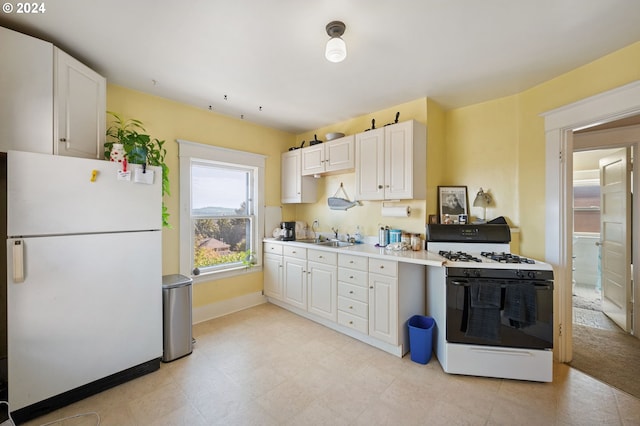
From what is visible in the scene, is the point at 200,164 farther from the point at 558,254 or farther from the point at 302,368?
the point at 558,254

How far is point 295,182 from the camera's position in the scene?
3811mm

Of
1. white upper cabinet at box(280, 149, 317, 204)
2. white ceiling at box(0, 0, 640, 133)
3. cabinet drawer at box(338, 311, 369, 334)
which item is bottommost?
cabinet drawer at box(338, 311, 369, 334)

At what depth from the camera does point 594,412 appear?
5.61 ft

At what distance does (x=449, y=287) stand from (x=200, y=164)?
10.2 ft

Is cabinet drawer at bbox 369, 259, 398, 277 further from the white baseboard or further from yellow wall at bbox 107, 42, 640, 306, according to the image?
the white baseboard

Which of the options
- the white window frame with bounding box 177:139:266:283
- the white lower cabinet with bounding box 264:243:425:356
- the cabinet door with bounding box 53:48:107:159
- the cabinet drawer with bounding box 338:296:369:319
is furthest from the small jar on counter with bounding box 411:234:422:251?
the cabinet door with bounding box 53:48:107:159

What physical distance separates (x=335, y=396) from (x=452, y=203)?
7.53ft

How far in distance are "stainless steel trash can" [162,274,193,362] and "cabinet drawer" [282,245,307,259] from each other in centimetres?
129

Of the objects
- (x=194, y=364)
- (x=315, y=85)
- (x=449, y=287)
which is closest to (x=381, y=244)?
(x=449, y=287)

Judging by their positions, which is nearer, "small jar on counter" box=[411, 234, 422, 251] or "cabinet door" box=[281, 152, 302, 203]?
"small jar on counter" box=[411, 234, 422, 251]

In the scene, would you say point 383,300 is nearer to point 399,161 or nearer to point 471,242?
point 471,242

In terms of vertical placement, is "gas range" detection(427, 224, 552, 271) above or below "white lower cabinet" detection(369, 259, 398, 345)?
above

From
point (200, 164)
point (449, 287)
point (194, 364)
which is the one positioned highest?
point (200, 164)

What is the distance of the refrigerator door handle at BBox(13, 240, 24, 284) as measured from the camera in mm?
1592
